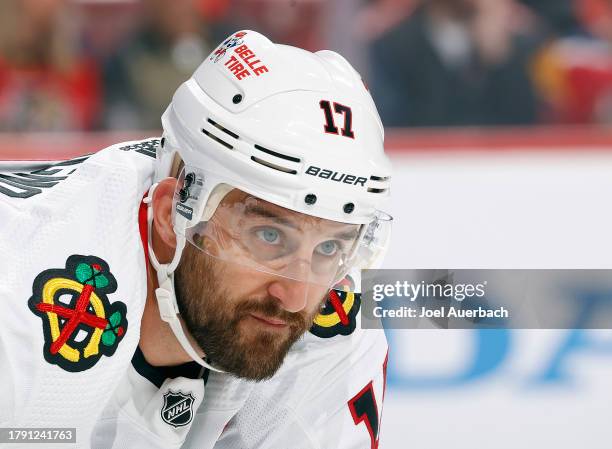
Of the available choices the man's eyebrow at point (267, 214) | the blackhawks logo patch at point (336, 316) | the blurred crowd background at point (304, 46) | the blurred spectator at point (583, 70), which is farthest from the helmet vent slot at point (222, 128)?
the blurred spectator at point (583, 70)

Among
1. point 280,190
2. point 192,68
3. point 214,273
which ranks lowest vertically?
point 192,68

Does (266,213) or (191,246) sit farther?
(191,246)

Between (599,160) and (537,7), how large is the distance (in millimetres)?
1143

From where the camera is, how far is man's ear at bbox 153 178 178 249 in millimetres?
2057

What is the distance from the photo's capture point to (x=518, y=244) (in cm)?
287

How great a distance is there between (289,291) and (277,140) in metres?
0.29

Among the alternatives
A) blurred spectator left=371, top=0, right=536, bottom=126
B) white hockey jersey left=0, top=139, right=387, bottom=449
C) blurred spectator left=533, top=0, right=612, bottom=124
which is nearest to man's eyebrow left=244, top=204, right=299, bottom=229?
white hockey jersey left=0, top=139, right=387, bottom=449

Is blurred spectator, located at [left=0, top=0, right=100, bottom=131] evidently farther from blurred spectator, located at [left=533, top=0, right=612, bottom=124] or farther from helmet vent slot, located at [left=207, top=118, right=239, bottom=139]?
helmet vent slot, located at [left=207, top=118, right=239, bottom=139]

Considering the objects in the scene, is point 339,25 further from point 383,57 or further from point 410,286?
point 410,286

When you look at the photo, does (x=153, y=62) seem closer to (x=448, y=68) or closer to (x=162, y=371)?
(x=448, y=68)

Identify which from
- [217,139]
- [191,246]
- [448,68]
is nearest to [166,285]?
[191,246]

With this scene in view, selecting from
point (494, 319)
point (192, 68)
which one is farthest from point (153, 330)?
point (192, 68)

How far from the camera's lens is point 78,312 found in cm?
188

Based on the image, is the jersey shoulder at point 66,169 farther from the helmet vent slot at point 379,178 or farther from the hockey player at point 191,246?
the helmet vent slot at point 379,178
